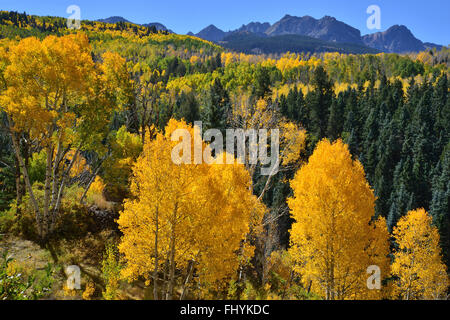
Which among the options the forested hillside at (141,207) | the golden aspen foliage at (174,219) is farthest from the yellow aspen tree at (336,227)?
the golden aspen foliage at (174,219)

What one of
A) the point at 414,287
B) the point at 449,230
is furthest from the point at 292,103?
the point at 414,287

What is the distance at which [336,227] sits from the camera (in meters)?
11.8

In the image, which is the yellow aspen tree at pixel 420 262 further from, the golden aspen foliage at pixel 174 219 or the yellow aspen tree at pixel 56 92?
the yellow aspen tree at pixel 56 92

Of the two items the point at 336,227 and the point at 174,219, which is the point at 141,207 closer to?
the point at 174,219

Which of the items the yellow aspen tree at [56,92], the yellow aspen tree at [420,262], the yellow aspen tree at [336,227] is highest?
the yellow aspen tree at [56,92]

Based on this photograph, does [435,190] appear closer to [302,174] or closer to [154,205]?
[302,174]

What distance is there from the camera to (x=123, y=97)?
13.4 m

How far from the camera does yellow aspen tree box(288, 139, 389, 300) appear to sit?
467 inches

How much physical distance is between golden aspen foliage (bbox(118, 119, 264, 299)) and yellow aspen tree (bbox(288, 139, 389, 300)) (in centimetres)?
388

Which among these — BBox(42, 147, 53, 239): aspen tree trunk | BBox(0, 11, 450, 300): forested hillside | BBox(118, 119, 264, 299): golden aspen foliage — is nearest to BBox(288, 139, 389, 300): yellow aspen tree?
BBox(0, 11, 450, 300): forested hillside

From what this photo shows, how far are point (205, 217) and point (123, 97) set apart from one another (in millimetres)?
7775

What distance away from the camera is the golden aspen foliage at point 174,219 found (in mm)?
9070

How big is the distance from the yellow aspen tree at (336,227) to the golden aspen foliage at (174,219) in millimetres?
3881
